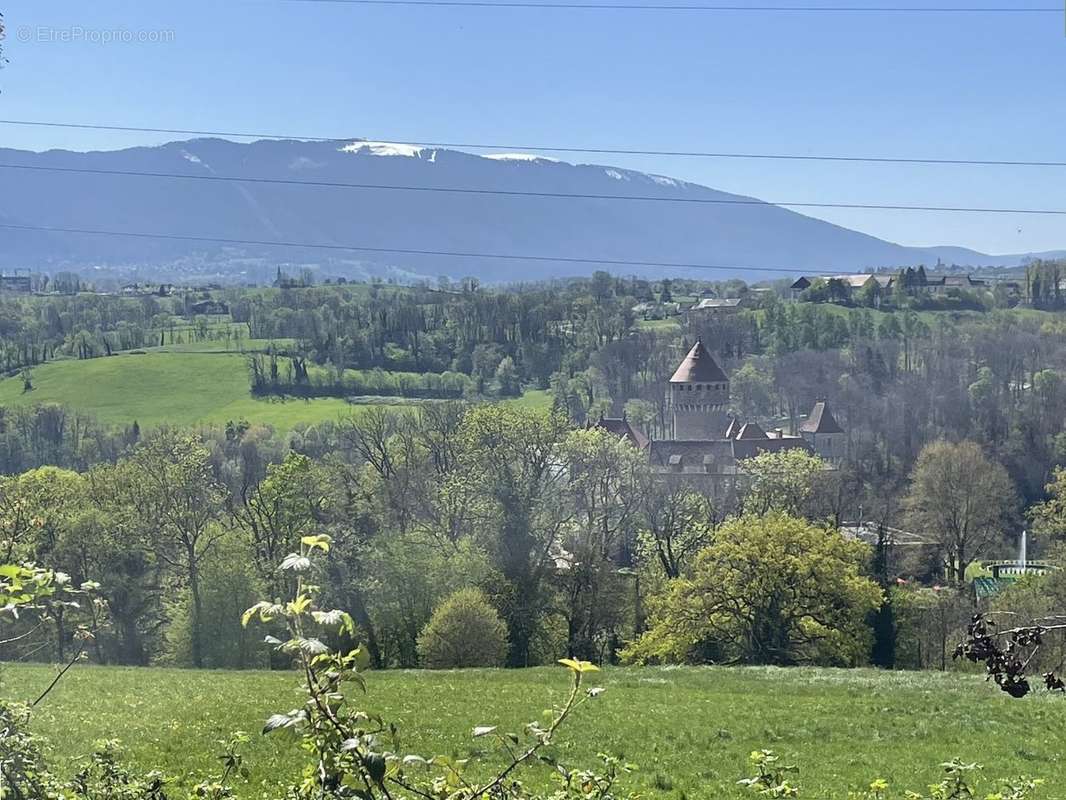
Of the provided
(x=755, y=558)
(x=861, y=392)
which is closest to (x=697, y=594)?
(x=755, y=558)

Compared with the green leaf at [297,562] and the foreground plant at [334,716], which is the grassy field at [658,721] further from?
the green leaf at [297,562]

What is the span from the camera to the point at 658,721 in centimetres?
1485

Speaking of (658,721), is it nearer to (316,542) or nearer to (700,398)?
(316,542)

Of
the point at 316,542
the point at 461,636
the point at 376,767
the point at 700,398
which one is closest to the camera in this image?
the point at 376,767

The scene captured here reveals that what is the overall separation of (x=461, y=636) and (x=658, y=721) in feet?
44.7

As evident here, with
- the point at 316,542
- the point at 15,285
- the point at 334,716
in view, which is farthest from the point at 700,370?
the point at 15,285

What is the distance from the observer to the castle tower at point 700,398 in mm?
72125

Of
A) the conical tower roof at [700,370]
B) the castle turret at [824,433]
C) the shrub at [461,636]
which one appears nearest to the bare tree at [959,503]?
the castle turret at [824,433]

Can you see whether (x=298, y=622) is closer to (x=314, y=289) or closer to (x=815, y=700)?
(x=815, y=700)

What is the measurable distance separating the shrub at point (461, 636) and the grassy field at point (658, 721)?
24.4 ft

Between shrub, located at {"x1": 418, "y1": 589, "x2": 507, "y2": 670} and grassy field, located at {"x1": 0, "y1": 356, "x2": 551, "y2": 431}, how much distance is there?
2314 inches

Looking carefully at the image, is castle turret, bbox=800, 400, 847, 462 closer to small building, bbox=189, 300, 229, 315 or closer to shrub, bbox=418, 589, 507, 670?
shrub, bbox=418, 589, 507, 670

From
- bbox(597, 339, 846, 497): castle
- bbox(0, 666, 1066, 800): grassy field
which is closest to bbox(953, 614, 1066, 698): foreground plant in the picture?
bbox(0, 666, 1066, 800): grassy field

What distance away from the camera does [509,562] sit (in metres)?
31.8
